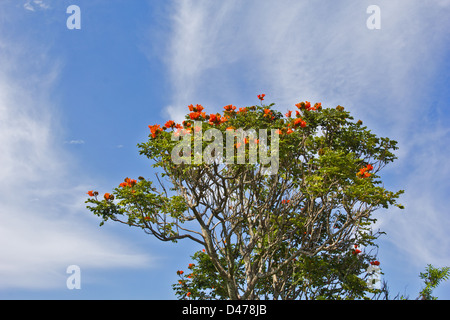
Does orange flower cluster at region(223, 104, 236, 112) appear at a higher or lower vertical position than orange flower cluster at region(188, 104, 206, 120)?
higher

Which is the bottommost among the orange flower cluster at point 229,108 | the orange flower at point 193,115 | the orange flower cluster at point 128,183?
the orange flower cluster at point 128,183

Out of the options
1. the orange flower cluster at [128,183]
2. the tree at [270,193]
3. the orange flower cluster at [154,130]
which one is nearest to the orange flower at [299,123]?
the tree at [270,193]

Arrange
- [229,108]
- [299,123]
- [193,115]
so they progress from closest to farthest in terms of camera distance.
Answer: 1. [193,115]
2. [299,123]
3. [229,108]

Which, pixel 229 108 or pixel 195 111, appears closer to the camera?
pixel 195 111

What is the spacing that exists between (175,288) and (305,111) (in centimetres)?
755

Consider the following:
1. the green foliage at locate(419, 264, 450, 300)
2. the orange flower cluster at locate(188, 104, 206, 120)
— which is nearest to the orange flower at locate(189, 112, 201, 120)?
the orange flower cluster at locate(188, 104, 206, 120)

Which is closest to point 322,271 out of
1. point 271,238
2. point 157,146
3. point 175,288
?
point 271,238

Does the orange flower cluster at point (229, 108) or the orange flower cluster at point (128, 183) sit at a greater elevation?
the orange flower cluster at point (229, 108)

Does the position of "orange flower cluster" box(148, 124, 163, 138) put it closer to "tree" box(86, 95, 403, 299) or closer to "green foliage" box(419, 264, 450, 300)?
"tree" box(86, 95, 403, 299)

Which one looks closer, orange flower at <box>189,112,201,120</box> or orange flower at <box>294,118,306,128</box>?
orange flower at <box>189,112,201,120</box>

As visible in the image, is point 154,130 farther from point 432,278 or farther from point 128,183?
point 432,278

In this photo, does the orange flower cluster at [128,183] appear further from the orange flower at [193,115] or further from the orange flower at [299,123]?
the orange flower at [299,123]

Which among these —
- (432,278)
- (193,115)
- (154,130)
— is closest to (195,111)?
(193,115)
